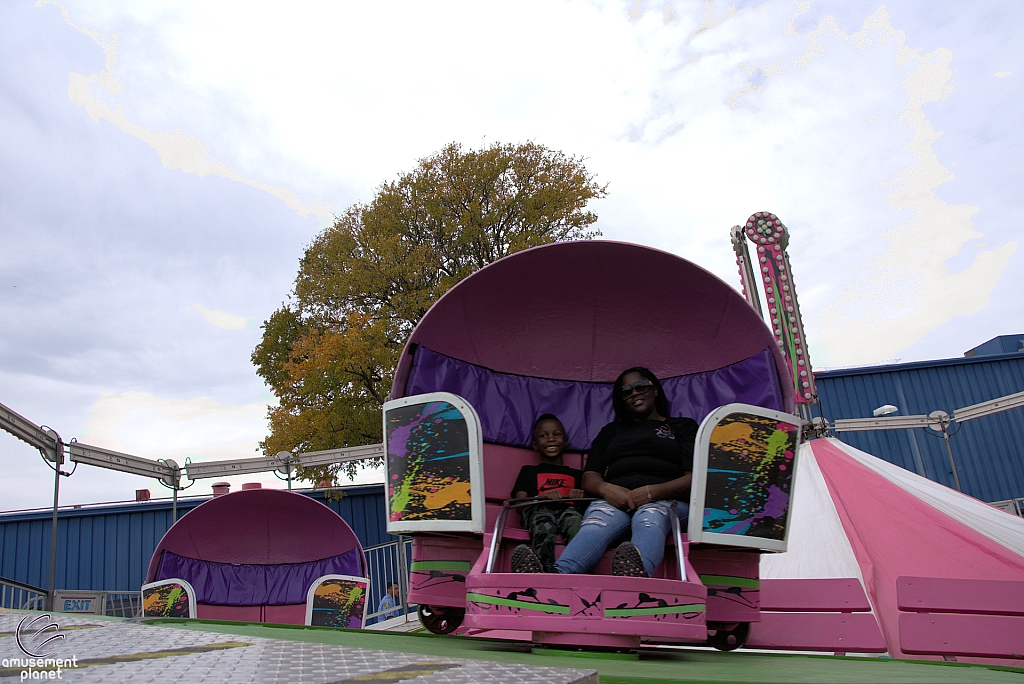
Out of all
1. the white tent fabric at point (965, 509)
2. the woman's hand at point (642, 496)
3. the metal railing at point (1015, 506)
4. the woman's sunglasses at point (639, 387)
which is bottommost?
the metal railing at point (1015, 506)

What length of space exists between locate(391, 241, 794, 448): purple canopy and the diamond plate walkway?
226cm

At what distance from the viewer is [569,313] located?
164 inches

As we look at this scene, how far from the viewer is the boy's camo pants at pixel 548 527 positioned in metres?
3.34

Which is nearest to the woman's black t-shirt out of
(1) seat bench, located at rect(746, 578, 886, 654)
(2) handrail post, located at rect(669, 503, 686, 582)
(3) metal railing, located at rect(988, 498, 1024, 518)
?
(2) handrail post, located at rect(669, 503, 686, 582)

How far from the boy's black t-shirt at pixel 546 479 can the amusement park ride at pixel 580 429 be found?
5.5 inches

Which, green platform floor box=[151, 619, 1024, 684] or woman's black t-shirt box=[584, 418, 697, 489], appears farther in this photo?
woman's black t-shirt box=[584, 418, 697, 489]

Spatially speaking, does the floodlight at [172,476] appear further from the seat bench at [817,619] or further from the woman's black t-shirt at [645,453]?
the seat bench at [817,619]

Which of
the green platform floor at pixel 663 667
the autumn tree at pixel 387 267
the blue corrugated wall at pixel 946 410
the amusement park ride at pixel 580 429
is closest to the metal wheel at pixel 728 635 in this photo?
Answer: the amusement park ride at pixel 580 429

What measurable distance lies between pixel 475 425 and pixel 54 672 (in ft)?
7.00

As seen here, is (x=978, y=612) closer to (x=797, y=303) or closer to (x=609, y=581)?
(x=609, y=581)

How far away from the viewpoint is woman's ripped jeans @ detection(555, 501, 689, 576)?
283 centimetres
